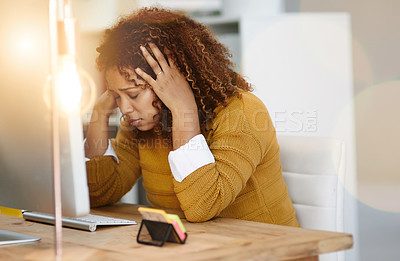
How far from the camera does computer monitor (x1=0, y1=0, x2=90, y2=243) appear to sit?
0.67 metres

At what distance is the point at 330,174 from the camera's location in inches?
49.0

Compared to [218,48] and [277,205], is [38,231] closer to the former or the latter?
[277,205]

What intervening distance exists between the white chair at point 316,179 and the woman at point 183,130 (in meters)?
0.07

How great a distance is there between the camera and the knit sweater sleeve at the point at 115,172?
1324 mm

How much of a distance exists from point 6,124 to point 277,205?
28.0 inches

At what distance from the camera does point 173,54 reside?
1229mm

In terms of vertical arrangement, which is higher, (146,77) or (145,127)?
(146,77)

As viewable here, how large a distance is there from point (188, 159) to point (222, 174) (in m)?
0.08

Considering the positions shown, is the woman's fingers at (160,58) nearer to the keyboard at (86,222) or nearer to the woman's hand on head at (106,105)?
the woman's hand on head at (106,105)

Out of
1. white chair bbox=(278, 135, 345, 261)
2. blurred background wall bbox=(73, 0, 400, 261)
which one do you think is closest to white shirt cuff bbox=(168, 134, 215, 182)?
white chair bbox=(278, 135, 345, 261)

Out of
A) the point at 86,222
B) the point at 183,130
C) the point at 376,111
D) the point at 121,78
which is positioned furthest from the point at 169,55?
the point at 376,111

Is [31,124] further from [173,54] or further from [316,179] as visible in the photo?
[316,179]

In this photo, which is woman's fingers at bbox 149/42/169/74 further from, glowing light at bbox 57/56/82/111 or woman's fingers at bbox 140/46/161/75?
glowing light at bbox 57/56/82/111

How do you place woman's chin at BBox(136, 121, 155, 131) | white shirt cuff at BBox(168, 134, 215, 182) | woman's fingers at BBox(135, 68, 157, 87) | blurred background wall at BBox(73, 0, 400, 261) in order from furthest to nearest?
blurred background wall at BBox(73, 0, 400, 261) → woman's chin at BBox(136, 121, 155, 131) → woman's fingers at BBox(135, 68, 157, 87) → white shirt cuff at BBox(168, 134, 215, 182)
